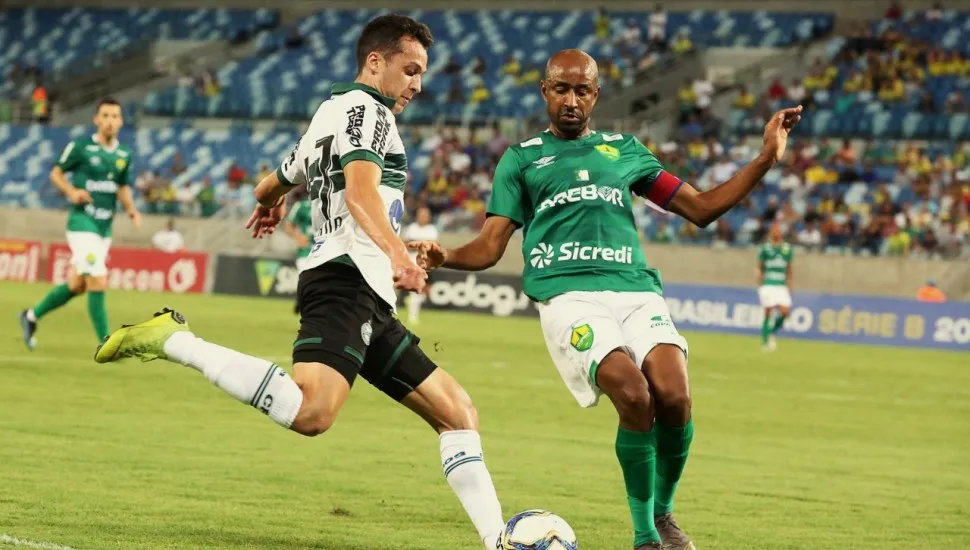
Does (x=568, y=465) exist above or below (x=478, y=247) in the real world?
below

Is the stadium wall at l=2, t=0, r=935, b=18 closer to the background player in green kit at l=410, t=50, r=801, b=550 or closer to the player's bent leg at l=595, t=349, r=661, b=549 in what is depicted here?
the background player in green kit at l=410, t=50, r=801, b=550

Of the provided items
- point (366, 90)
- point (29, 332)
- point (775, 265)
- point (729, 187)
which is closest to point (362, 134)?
point (366, 90)

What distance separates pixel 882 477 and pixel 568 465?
7.40ft

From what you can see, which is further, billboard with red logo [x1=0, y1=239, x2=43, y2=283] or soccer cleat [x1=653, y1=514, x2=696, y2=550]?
billboard with red logo [x1=0, y1=239, x2=43, y2=283]

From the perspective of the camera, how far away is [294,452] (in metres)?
9.66

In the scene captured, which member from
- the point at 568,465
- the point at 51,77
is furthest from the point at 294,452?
the point at 51,77

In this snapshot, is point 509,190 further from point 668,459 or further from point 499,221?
point 668,459

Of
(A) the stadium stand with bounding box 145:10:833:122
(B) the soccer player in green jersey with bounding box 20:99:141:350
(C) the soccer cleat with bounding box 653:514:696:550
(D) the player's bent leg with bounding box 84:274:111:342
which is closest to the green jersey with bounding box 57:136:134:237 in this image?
(B) the soccer player in green jersey with bounding box 20:99:141:350

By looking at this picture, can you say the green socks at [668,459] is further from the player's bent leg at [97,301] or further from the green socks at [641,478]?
the player's bent leg at [97,301]

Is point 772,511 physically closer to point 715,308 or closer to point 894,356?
point 894,356

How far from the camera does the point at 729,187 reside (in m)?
6.80

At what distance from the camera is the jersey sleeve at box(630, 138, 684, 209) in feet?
22.9

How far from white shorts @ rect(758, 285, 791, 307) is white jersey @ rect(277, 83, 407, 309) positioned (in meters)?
18.9

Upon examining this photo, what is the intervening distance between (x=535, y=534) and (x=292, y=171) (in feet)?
6.54
